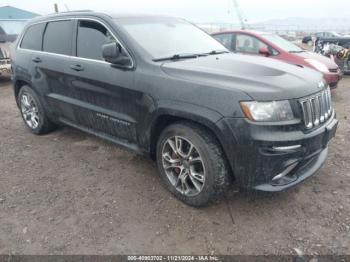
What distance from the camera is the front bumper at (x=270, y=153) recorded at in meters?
2.68

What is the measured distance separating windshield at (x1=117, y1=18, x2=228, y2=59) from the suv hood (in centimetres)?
30

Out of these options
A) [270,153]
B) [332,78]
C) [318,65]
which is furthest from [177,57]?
[332,78]

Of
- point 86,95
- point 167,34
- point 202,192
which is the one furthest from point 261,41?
point 202,192

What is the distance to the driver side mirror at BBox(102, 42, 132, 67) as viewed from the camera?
10.9ft

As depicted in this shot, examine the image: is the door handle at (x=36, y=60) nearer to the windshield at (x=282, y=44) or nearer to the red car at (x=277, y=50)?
the red car at (x=277, y=50)

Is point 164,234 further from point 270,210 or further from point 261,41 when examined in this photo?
point 261,41

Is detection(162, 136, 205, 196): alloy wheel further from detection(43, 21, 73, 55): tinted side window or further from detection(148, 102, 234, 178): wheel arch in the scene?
detection(43, 21, 73, 55): tinted side window

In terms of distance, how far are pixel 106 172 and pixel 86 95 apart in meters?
0.93

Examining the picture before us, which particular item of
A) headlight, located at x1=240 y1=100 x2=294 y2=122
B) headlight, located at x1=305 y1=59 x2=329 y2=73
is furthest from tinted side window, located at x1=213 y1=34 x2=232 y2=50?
headlight, located at x1=240 y1=100 x2=294 y2=122

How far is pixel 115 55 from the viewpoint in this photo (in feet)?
11.0

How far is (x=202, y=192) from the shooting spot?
3.08 metres

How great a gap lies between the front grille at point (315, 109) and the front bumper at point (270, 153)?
8 centimetres

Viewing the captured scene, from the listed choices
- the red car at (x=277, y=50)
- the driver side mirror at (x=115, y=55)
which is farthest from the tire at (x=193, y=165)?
the red car at (x=277, y=50)

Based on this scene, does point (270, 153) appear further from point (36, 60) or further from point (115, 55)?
point (36, 60)
